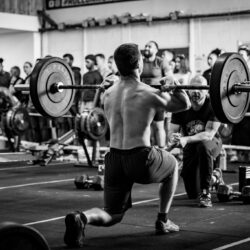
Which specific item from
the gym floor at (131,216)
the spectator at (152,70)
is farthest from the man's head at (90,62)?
the gym floor at (131,216)

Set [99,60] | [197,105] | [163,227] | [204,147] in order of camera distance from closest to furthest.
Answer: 1. [163,227]
2. [204,147]
3. [197,105]
4. [99,60]

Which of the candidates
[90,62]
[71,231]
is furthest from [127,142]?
[90,62]

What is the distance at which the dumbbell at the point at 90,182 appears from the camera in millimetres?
5883

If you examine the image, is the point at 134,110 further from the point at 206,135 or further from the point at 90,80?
the point at 90,80

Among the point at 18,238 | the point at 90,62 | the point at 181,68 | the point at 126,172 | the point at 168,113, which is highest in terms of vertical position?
the point at 90,62

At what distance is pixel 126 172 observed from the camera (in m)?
3.62

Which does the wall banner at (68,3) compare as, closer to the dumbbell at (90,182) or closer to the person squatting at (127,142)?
the dumbbell at (90,182)

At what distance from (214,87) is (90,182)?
89.9 inches

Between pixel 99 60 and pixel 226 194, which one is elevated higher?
pixel 99 60

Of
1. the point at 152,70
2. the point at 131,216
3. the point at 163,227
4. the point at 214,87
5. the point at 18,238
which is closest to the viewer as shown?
the point at 18,238

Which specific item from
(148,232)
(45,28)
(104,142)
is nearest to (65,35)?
(45,28)

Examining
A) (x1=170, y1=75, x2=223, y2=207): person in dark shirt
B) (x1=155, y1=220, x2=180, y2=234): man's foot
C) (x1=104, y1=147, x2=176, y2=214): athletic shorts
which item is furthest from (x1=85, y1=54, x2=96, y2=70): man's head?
(x1=104, y1=147, x2=176, y2=214): athletic shorts

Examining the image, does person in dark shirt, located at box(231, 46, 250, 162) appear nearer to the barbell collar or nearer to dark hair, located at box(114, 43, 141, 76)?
the barbell collar

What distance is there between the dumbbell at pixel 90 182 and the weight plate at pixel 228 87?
1927 mm
